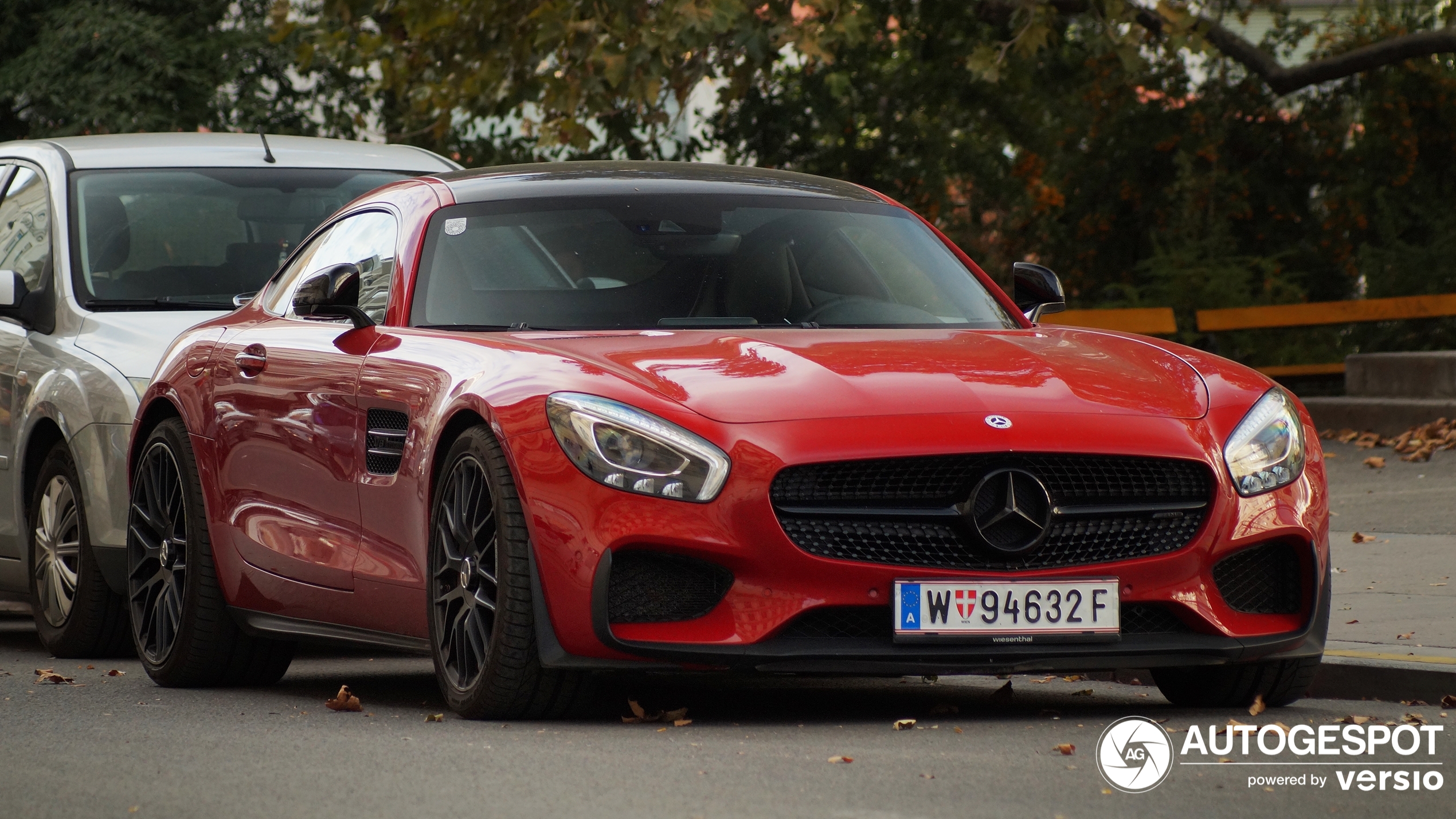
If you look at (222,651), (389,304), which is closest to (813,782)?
(389,304)

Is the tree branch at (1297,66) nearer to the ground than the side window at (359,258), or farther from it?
farther from it

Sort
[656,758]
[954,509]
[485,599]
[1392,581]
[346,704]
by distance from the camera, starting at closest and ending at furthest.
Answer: [656,758]
[954,509]
[485,599]
[346,704]
[1392,581]

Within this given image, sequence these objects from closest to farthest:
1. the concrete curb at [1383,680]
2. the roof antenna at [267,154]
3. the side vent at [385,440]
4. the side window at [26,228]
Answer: the side vent at [385,440], the concrete curb at [1383,680], the side window at [26,228], the roof antenna at [267,154]

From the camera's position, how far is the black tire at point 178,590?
7.22 metres

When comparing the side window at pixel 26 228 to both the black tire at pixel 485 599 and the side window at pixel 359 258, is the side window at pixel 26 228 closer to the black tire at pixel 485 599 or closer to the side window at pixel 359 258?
the side window at pixel 359 258

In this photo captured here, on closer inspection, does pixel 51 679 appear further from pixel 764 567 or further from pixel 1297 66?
pixel 1297 66

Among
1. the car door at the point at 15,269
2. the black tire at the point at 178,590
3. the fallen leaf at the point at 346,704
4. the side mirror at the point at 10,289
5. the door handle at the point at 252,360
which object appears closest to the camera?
the fallen leaf at the point at 346,704

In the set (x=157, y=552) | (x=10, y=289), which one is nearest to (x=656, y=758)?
(x=157, y=552)

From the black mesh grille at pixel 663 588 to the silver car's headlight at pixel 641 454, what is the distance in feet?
0.60

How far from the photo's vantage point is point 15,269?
9547 mm

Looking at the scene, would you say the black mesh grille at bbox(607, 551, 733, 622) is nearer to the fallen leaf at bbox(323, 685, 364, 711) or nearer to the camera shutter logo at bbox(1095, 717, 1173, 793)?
the camera shutter logo at bbox(1095, 717, 1173, 793)

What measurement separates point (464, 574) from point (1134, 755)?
1757mm

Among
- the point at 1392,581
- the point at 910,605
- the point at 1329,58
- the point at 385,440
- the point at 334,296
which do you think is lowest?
the point at 1392,581

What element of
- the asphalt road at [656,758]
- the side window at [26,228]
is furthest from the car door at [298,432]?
the side window at [26,228]
